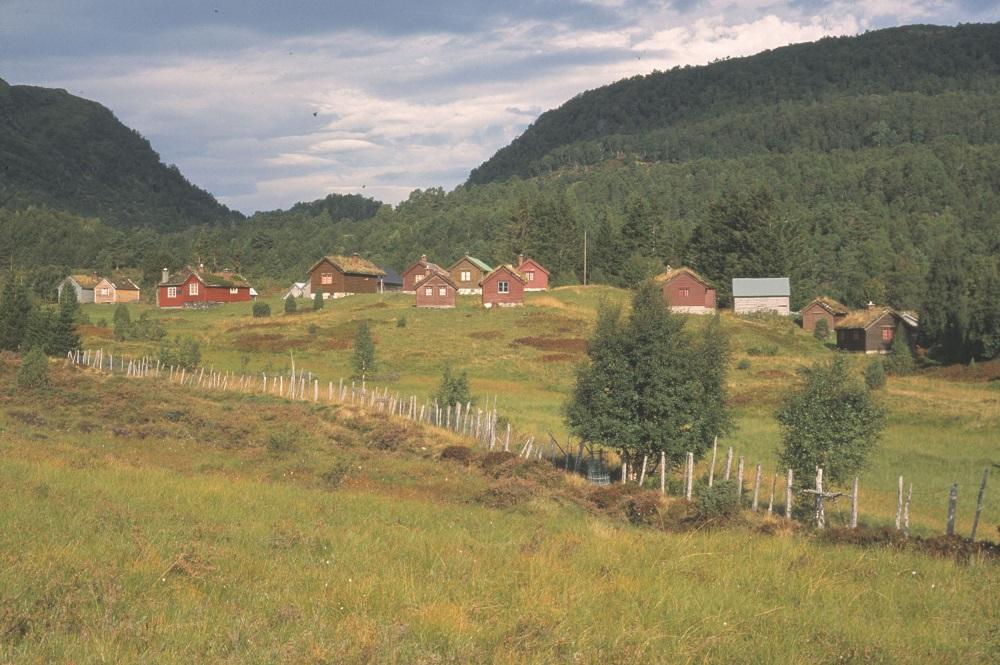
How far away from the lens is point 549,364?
192 ft

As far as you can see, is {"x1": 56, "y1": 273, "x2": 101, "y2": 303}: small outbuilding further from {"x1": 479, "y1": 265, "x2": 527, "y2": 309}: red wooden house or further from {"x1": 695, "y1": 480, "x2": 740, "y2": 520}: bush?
{"x1": 695, "y1": 480, "x2": 740, "y2": 520}: bush

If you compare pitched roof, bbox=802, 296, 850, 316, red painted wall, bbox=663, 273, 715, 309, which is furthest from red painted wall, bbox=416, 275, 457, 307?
pitched roof, bbox=802, 296, 850, 316

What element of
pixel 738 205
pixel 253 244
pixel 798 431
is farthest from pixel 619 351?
pixel 253 244

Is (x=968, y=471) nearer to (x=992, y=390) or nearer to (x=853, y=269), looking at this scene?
(x=992, y=390)

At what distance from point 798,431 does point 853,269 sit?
11732 cm

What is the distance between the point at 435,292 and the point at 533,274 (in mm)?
16926

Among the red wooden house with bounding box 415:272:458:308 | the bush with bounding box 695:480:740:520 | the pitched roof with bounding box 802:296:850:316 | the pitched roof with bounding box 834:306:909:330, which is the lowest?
the bush with bounding box 695:480:740:520

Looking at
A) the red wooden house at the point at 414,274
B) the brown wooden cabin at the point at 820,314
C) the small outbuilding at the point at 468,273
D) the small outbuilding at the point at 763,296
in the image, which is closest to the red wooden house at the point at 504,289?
the small outbuilding at the point at 468,273

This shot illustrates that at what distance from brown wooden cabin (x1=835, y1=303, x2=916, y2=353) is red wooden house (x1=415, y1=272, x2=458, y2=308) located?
→ 40387mm

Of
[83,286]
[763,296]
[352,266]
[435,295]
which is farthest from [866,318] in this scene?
[83,286]

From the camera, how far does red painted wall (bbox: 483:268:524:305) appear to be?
85.3 m

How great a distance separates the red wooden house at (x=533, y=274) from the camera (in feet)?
323

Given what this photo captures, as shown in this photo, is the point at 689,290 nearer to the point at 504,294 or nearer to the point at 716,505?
the point at 504,294

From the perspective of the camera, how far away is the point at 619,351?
26625 mm
